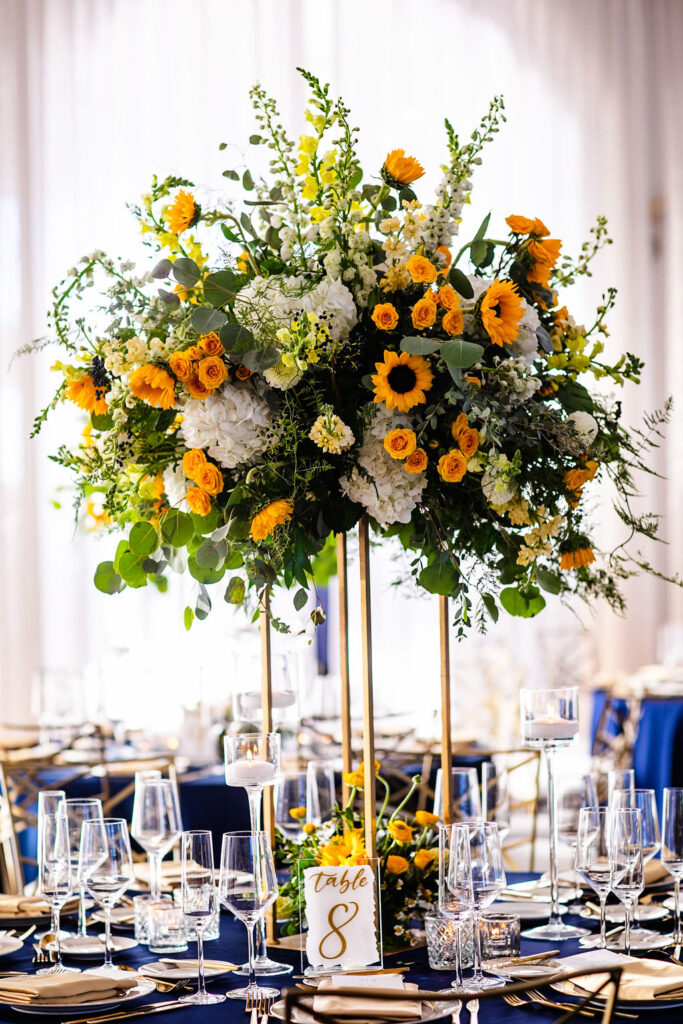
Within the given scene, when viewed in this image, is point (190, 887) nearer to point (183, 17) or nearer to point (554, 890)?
point (554, 890)

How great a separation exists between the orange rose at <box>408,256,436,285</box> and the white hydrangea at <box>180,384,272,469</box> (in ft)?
1.05

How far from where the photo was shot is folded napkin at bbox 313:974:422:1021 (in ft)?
5.59

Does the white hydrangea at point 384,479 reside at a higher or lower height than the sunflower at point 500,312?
lower

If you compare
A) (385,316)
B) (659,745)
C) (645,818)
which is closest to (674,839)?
(645,818)

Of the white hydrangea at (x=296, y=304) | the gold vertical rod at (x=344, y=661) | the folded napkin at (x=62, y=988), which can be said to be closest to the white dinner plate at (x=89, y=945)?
the folded napkin at (x=62, y=988)

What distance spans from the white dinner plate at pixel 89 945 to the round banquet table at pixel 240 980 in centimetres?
3

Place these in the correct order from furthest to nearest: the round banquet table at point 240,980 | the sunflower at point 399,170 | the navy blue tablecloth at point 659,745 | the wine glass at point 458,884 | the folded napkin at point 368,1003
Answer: the navy blue tablecloth at point 659,745
the sunflower at point 399,170
the wine glass at point 458,884
the round banquet table at point 240,980
the folded napkin at point 368,1003

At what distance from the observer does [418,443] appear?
6.86 ft

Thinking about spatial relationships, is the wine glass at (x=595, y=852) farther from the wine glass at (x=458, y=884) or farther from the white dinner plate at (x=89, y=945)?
the white dinner plate at (x=89, y=945)

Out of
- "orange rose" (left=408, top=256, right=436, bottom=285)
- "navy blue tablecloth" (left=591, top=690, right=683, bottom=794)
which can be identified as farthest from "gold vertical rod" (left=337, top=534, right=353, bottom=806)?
"navy blue tablecloth" (left=591, top=690, right=683, bottom=794)

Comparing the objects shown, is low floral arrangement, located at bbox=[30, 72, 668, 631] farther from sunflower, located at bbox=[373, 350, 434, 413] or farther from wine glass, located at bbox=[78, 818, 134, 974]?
wine glass, located at bbox=[78, 818, 134, 974]

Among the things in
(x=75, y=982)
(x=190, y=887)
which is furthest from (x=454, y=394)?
(x=75, y=982)

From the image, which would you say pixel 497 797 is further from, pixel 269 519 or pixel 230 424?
pixel 230 424

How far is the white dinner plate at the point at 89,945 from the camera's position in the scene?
227 centimetres
